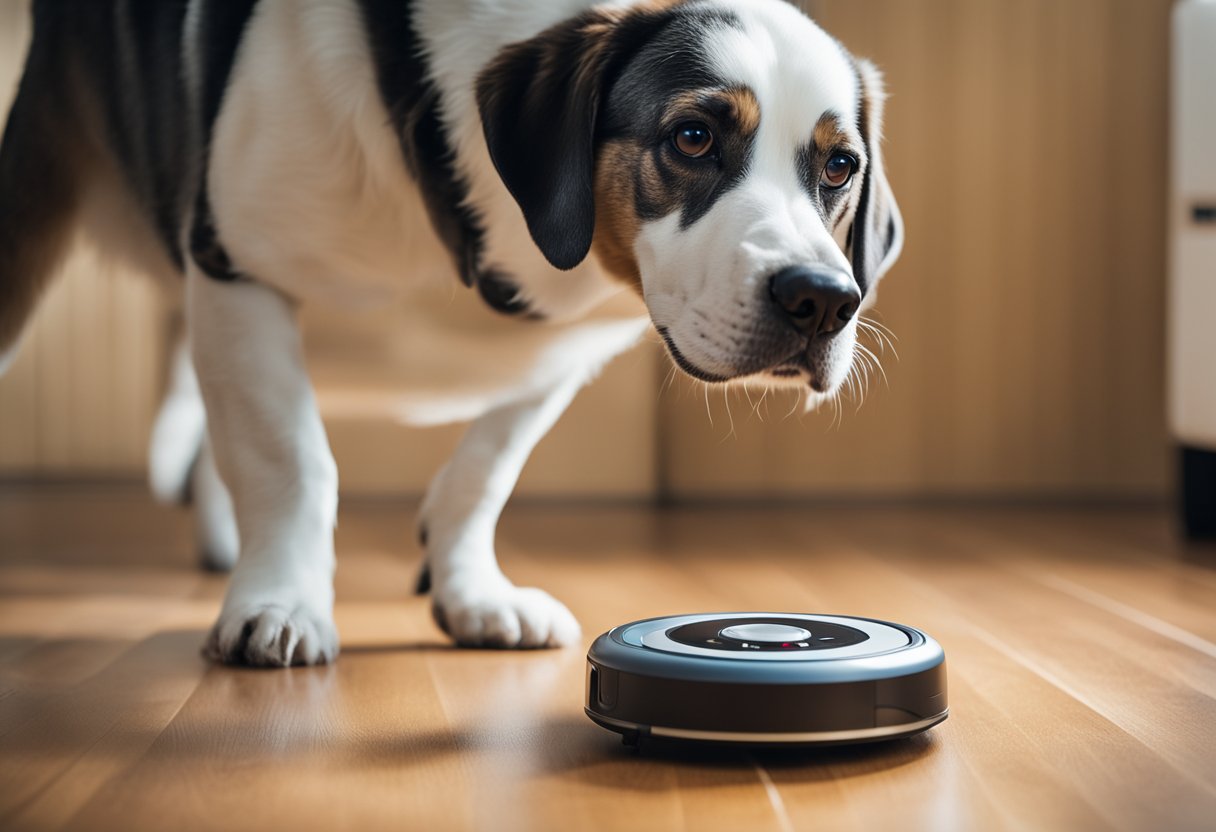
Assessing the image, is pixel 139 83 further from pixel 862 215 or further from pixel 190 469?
pixel 862 215

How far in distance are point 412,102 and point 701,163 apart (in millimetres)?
352

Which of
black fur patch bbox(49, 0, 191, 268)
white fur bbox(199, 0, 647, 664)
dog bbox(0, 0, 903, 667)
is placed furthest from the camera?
black fur patch bbox(49, 0, 191, 268)

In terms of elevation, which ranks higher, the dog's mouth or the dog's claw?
the dog's mouth

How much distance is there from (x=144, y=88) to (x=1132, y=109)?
246 cm

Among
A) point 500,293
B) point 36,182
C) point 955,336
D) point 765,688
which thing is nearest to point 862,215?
point 500,293

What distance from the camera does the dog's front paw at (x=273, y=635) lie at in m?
1.40

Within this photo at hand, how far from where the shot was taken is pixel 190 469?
2.27 meters

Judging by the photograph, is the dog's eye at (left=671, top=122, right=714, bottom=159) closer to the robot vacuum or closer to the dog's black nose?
the dog's black nose

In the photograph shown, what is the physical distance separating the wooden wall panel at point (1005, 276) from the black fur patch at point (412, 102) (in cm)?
187

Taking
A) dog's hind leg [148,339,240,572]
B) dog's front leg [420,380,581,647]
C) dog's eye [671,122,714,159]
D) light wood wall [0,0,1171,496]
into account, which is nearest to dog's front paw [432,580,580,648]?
dog's front leg [420,380,581,647]

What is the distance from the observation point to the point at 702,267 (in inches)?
51.4

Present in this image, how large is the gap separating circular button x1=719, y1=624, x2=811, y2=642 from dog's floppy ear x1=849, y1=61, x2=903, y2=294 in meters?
0.58

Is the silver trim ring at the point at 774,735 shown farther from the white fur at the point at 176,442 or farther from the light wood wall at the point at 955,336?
the light wood wall at the point at 955,336

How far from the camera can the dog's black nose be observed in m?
1.23
